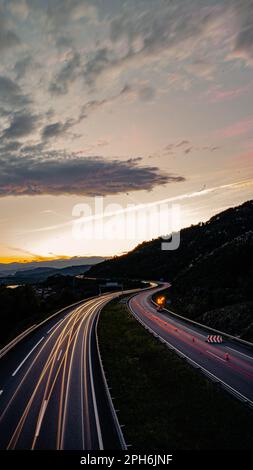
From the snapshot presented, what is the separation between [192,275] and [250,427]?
74.3 meters

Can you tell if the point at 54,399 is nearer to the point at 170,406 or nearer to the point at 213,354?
the point at 170,406

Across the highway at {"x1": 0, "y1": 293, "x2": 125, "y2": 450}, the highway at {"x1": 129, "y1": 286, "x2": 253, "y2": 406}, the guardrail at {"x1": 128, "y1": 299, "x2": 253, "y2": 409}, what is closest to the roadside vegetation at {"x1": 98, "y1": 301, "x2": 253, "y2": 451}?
Answer: the guardrail at {"x1": 128, "y1": 299, "x2": 253, "y2": 409}

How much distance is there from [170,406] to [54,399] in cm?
872

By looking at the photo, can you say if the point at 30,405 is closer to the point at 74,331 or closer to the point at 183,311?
the point at 74,331

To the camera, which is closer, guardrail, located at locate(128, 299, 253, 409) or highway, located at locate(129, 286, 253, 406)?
guardrail, located at locate(128, 299, 253, 409)

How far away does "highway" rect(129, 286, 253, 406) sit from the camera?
27728 millimetres

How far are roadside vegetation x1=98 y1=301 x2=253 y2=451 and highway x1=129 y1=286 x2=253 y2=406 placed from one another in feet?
3.93

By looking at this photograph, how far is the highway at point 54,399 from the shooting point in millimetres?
19109

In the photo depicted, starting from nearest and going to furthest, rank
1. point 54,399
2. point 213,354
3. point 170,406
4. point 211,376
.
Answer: point 170,406, point 54,399, point 211,376, point 213,354

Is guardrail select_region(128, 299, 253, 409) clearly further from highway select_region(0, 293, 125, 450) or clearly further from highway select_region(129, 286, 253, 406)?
highway select_region(0, 293, 125, 450)

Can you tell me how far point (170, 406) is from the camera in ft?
82.5

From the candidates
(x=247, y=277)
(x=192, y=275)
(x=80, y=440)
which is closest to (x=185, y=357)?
(x=80, y=440)

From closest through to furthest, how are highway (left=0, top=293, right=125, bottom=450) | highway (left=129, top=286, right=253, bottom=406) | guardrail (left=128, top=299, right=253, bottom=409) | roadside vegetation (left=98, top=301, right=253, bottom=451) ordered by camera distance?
highway (left=0, top=293, right=125, bottom=450), roadside vegetation (left=98, top=301, right=253, bottom=451), guardrail (left=128, top=299, right=253, bottom=409), highway (left=129, top=286, right=253, bottom=406)

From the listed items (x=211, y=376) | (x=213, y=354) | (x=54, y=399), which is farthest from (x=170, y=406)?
(x=213, y=354)
